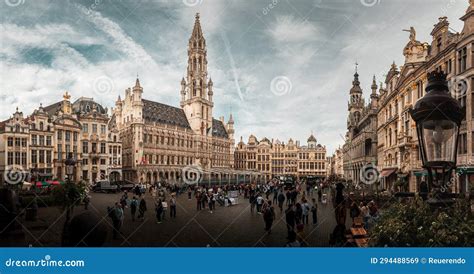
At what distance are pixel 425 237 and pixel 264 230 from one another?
9556mm

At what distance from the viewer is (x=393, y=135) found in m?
33.2

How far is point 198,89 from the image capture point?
88.9 m

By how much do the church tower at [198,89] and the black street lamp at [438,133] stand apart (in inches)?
3298

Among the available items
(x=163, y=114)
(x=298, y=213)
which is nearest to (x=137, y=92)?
(x=163, y=114)

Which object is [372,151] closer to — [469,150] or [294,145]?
[469,150]

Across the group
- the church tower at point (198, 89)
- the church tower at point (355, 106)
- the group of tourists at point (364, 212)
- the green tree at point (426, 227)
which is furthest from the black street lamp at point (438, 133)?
the church tower at point (198, 89)

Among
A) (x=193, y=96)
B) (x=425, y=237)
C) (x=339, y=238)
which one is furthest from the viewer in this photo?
(x=193, y=96)

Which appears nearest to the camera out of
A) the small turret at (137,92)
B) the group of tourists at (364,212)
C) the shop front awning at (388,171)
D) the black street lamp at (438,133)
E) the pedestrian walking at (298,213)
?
the black street lamp at (438,133)

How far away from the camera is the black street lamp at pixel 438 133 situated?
4188mm

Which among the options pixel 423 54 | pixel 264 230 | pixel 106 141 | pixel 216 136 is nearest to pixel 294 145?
pixel 216 136

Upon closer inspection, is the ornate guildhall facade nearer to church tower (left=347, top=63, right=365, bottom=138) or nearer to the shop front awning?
church tower (left=347, top=63, right=365, bottom=138)

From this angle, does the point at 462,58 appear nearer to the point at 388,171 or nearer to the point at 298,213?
the point at 388,171

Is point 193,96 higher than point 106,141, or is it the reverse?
point 193,96

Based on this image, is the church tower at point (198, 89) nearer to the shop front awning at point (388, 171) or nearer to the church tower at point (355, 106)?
the church tower at point (355, 106)
